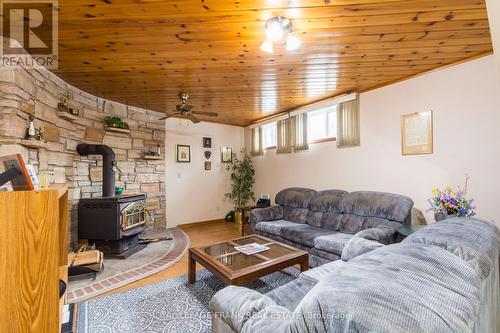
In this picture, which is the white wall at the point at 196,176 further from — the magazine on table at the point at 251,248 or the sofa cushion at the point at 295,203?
the magazine on table at the point at 251,248

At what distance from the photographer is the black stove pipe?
11.1ft

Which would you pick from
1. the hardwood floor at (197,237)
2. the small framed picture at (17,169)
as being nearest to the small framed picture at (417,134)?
the hardwood floor at (197,237)

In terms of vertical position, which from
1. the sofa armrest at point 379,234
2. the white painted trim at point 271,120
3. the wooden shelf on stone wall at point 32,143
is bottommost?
the sofa armrest at point 379,234

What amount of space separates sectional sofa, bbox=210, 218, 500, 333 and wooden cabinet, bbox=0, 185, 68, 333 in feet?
2.55

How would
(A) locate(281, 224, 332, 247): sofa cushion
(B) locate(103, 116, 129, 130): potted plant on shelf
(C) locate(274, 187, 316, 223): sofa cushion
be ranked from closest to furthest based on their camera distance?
1. (A) locate(281, 224, 332, 247): sofa cushion
2. (C) locate(274, 187, 316, 223): sofa cushion
3. (B) locate(103, 116, 129, 130): potted plant on shelf

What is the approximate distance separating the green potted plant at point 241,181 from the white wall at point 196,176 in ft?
0.61

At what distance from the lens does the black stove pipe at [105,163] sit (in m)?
Result: 3.38

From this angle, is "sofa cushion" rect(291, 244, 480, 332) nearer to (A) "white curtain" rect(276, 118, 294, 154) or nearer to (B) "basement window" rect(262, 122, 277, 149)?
(A) "white curtain" rect(276, 118, 294, 154)

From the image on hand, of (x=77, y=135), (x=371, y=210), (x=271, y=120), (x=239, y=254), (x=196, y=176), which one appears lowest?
(x=239, y=254)

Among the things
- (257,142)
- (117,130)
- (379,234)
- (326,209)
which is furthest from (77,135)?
(379,234)

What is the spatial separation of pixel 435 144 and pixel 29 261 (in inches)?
146

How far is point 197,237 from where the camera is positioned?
4.22 meters

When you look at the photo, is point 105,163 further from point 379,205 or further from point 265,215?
point 379,205

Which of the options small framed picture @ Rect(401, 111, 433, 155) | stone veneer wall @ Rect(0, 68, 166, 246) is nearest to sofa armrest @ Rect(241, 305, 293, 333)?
stone veneer wall @ Rect(0, 68, 166, 246)
